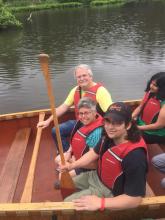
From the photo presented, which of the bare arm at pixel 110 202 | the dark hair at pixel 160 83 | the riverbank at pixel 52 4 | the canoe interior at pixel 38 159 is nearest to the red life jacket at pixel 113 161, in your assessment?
the bare arm at pixel 110 202

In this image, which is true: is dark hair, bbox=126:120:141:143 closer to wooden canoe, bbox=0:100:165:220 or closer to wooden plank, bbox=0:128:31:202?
wooden canoe, bbox=0:100:165:220

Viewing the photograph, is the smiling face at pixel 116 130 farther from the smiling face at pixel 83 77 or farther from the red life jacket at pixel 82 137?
the smiling face at pixel 83 77

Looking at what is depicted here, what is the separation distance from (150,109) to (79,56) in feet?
39.6

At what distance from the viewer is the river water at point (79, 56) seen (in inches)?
429

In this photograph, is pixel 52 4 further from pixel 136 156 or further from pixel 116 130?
pixel 136 156

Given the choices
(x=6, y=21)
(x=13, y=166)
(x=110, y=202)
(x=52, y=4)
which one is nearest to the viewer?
(x=110, y=202)

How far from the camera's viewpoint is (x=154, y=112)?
3.93 metres

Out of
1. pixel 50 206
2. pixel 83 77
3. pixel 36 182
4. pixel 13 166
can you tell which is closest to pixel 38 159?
pixel 13 166

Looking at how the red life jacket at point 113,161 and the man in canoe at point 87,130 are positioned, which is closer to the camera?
the red life jacket at point 113,161

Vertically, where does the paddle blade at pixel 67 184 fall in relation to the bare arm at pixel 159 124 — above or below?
below

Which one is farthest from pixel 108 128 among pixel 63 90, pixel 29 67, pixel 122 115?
pixel 29 67

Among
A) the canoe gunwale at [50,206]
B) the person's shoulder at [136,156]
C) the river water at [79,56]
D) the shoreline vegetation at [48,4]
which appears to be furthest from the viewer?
the shoreline vegetation at [48,4]

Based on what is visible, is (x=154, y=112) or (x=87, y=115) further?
(x=154, y=112)

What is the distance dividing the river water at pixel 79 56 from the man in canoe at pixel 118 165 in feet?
23.9
